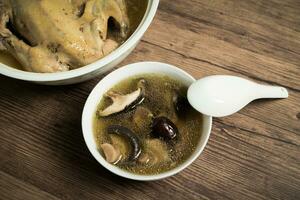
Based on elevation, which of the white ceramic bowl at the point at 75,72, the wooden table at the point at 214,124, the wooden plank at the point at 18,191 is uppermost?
the white ceramic bowl at the point at 75,72

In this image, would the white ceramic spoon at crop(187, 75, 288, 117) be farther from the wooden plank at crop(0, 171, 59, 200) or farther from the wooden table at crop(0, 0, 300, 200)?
the wooden plank at crop(0, 171, 59, 200)

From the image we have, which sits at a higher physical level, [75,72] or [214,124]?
[75,72]

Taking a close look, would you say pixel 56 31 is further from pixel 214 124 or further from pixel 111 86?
pixel 214 124

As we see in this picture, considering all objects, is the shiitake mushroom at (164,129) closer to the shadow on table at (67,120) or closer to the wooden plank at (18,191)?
the shadow on table at (67,120)

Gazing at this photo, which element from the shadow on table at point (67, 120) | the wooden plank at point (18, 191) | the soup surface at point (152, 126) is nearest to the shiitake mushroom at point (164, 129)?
the soup surface at point (152, 126)

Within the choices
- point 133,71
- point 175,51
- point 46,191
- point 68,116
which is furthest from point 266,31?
point 46,191

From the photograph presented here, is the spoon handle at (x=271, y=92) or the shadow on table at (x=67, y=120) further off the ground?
the spoon handle at (x=271, y=92)

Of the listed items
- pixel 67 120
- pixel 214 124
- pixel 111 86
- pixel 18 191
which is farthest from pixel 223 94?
pixel 18 191
